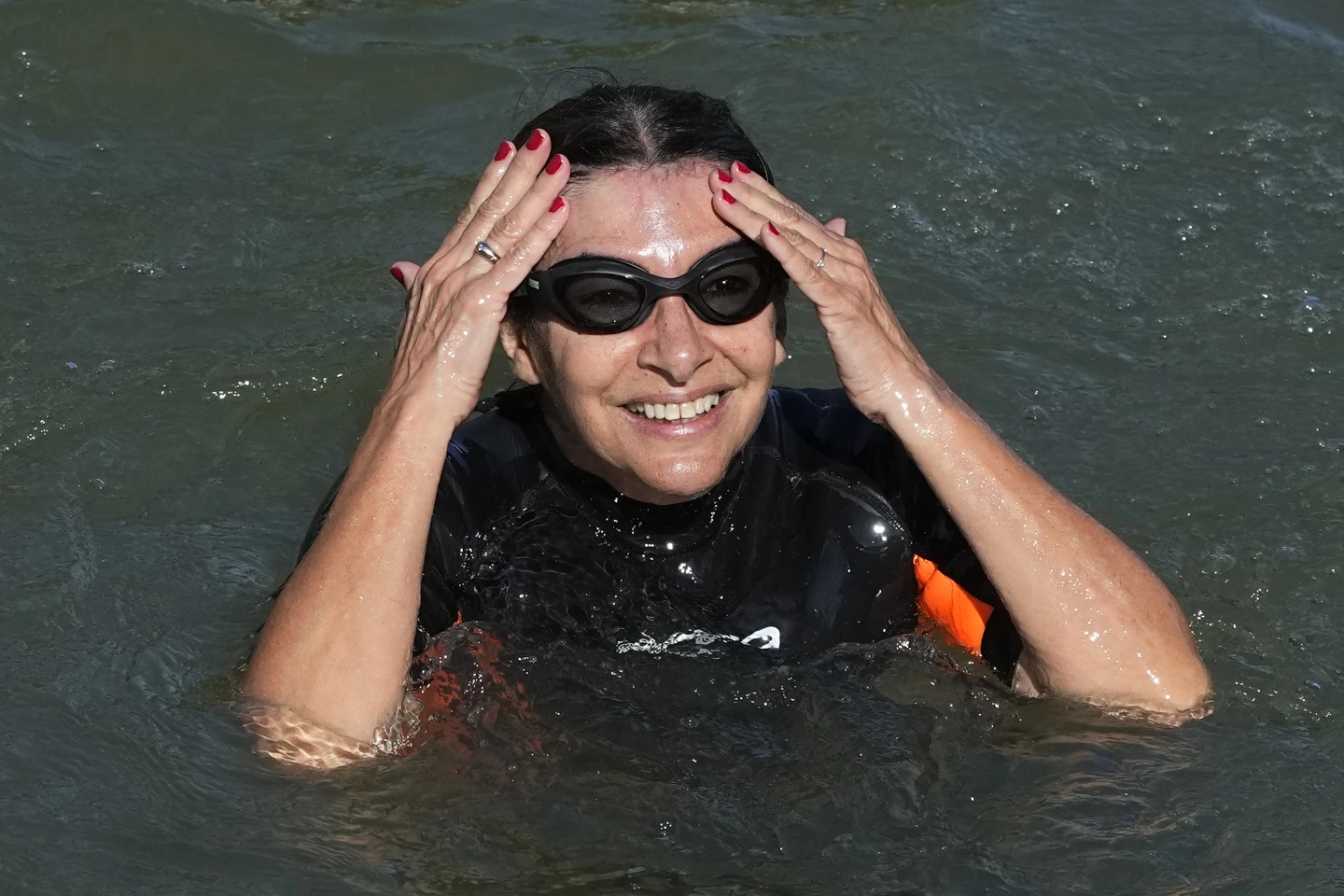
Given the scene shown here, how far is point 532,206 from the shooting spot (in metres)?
4.28

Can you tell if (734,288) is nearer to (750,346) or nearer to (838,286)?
(750,346)

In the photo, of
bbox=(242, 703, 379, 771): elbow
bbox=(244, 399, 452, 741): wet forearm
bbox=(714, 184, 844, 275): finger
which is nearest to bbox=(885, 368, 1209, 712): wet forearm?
bbox=(714, 184, 844, 275): finger

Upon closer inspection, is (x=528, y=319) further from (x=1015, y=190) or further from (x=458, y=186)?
(x=1015, y=190)

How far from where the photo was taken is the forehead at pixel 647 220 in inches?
166

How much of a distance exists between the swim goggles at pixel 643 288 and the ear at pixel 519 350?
29 cm

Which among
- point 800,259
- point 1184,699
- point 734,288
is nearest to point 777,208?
point 800,259

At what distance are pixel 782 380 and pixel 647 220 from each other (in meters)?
2.56

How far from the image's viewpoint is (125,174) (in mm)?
7508

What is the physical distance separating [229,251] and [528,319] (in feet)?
9.83

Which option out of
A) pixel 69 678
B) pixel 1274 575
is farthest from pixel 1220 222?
pixel 69 678

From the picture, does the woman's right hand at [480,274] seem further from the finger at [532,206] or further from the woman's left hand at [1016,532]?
the woman's left hand at [1016,532]

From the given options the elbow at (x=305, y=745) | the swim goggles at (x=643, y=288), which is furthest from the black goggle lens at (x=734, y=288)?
the elbow at (x=305, y=745)

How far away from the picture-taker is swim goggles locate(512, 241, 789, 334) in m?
4.18

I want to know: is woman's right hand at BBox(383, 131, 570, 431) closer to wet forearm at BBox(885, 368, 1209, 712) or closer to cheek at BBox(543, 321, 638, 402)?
cheek at BBox(543, 321, 638, 402)
